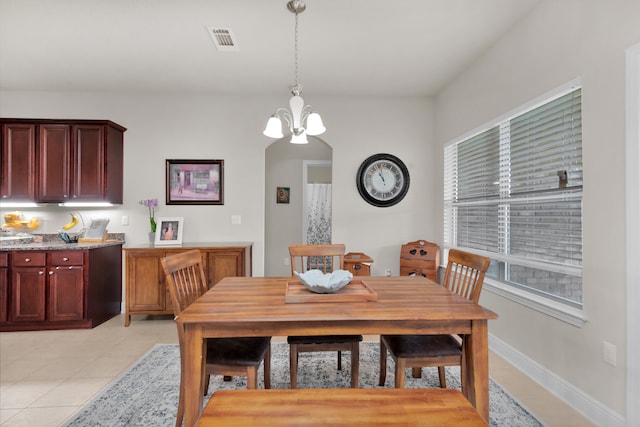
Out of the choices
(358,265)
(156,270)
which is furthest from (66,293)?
(358,265)

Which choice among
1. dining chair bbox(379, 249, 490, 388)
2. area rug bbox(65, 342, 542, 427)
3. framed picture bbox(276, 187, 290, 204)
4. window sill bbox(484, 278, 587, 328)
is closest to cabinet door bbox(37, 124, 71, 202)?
area rug bbox(65, 342, 542, 427)

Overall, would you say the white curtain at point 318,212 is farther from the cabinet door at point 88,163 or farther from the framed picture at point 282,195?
the cabinet door at point 88,163

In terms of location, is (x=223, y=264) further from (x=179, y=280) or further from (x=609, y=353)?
(x=609, y=353)

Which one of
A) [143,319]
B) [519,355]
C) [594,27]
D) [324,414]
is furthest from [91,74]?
[519,355]

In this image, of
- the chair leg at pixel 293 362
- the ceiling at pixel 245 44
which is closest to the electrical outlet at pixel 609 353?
the chair leg at pixel 293 362

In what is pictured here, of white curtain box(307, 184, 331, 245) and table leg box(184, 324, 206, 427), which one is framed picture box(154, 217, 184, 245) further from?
table leg box(184, 324, 206, 427)

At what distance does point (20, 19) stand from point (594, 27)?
13.0 ft

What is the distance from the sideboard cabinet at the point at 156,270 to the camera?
11.7ft

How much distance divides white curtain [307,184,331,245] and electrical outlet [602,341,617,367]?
13.4 ft

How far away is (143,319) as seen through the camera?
3.84m

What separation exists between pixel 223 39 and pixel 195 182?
1.86 m

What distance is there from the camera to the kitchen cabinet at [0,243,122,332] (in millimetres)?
3383

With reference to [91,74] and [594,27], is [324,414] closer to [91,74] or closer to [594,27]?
[594,27]

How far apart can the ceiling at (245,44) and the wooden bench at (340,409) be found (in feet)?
8.00
